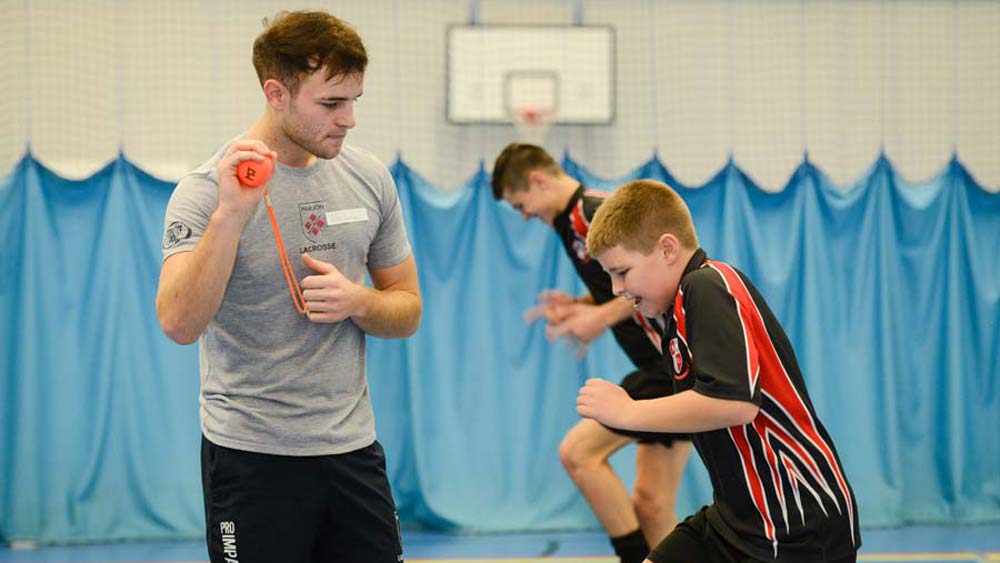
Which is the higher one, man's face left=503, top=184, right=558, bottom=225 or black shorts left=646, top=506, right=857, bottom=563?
man's face left=503, top=184, right=558, bottom=225


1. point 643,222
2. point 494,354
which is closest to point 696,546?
point 643,222

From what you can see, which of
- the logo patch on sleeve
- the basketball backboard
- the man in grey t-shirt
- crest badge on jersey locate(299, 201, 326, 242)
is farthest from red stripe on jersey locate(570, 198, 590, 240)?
the logo patch on sleeve

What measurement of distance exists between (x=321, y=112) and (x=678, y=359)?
1.09 meters

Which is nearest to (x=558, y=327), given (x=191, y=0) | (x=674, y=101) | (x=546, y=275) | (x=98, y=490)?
(x=546, y=275)

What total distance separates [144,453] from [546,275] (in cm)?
261

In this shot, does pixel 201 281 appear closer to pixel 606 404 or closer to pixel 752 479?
pixel 606 404

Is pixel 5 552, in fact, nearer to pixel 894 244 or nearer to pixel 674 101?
pixel 674 101

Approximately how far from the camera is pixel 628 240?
2.65 meters

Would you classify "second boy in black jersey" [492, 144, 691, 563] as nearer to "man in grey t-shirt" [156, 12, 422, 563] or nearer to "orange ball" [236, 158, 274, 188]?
"man in grey t-shirt" [156, 12, 422, 563]

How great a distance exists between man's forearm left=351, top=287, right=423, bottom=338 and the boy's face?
0.53 meters

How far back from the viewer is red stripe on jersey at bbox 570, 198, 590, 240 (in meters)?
4.38

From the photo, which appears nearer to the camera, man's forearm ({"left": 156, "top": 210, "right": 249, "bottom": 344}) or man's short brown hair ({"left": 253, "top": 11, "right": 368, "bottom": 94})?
man's forearm ({"left": 156, "top": 210, "right": 249, "bottom": 344})

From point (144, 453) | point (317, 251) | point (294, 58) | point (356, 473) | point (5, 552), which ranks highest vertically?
point (294, 58)

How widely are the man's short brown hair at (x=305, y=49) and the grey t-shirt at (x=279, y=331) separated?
23 cm
